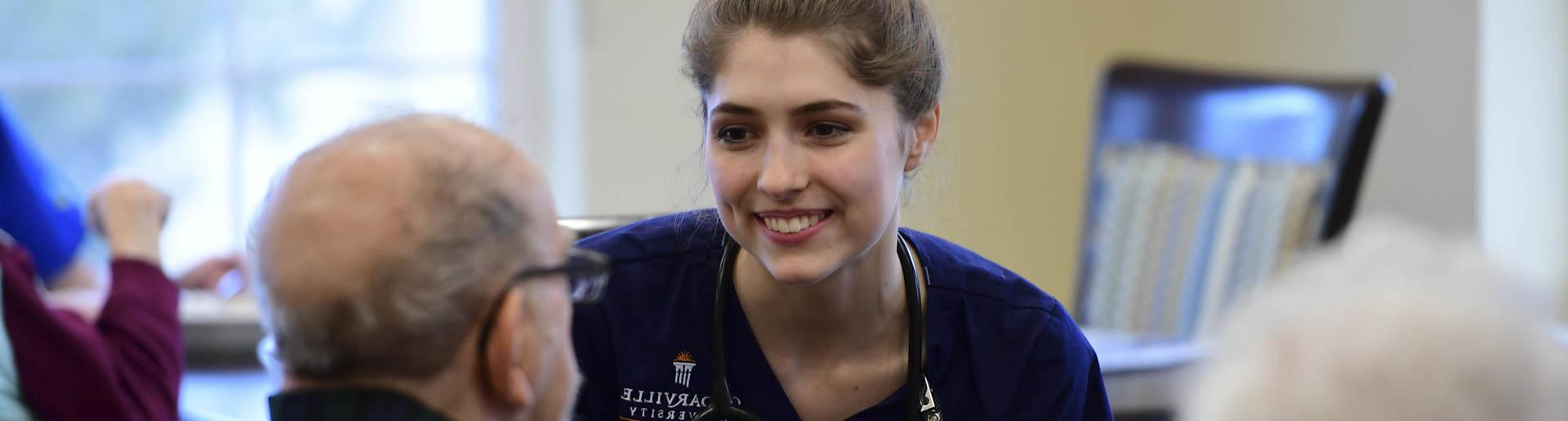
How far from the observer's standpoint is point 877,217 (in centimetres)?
155

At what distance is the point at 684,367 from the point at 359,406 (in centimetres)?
63

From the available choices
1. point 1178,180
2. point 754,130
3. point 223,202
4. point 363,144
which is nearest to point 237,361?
point 223,202

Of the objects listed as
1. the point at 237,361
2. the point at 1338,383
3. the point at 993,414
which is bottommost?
the point at 237,361

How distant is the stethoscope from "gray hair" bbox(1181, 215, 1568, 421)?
2.55ft

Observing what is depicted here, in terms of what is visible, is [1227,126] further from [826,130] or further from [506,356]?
[506,356]

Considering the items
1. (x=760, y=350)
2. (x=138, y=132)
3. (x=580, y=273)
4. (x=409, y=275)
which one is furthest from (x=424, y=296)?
(x=138, y=132)

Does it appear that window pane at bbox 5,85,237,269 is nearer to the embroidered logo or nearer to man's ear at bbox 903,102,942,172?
the embroidered logo

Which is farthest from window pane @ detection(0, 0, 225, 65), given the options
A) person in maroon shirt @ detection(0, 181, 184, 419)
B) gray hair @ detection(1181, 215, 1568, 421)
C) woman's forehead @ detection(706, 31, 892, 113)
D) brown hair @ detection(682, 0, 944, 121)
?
gray hair @ detection(1181, 215, 1568, 421)

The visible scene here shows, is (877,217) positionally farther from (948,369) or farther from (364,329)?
(364,329)

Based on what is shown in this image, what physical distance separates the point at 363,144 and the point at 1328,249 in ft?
2.12

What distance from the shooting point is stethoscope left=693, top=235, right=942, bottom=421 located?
61.2 inches

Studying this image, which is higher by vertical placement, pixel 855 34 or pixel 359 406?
pixel 855 34

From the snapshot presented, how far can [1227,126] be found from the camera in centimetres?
254

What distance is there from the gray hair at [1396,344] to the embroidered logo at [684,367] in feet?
2.85
